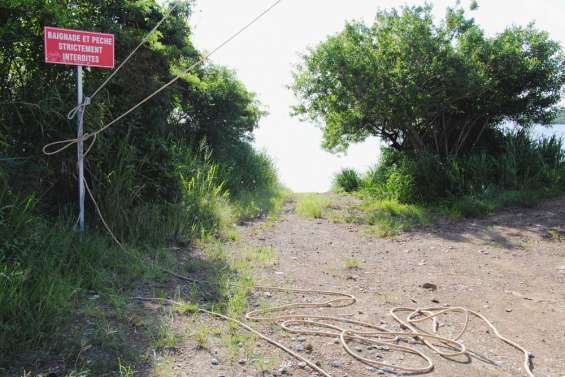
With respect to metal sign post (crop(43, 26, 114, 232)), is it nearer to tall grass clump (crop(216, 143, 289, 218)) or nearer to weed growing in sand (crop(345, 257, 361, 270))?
weed growing in sand (crop(345, 257, 361, 270))

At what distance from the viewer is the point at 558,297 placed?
4.67m

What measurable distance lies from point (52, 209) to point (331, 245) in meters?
3.71

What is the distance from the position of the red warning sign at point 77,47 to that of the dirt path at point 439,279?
2.83 metres

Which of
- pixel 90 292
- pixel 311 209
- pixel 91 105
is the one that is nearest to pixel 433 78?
pixel 311 209

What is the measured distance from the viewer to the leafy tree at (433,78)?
29.3ft

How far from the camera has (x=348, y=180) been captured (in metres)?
13.7

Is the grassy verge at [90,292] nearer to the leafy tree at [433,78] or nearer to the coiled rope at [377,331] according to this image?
the coiled rope at [377,331]

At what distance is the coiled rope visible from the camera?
3.22 metres

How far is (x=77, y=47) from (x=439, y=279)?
4.66m

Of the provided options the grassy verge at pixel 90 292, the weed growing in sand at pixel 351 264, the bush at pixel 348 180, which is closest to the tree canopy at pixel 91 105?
the grassy verge at pixel 90 292

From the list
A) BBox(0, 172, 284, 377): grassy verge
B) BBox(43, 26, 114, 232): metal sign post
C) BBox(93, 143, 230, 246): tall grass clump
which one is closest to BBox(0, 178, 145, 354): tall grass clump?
BBox(0, 172, 284, 377): grassy verge

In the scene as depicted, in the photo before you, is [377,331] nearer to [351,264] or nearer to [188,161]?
[351,264]

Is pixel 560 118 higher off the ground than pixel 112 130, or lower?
higher

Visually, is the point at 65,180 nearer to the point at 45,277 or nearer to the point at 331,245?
the point at 45,277
